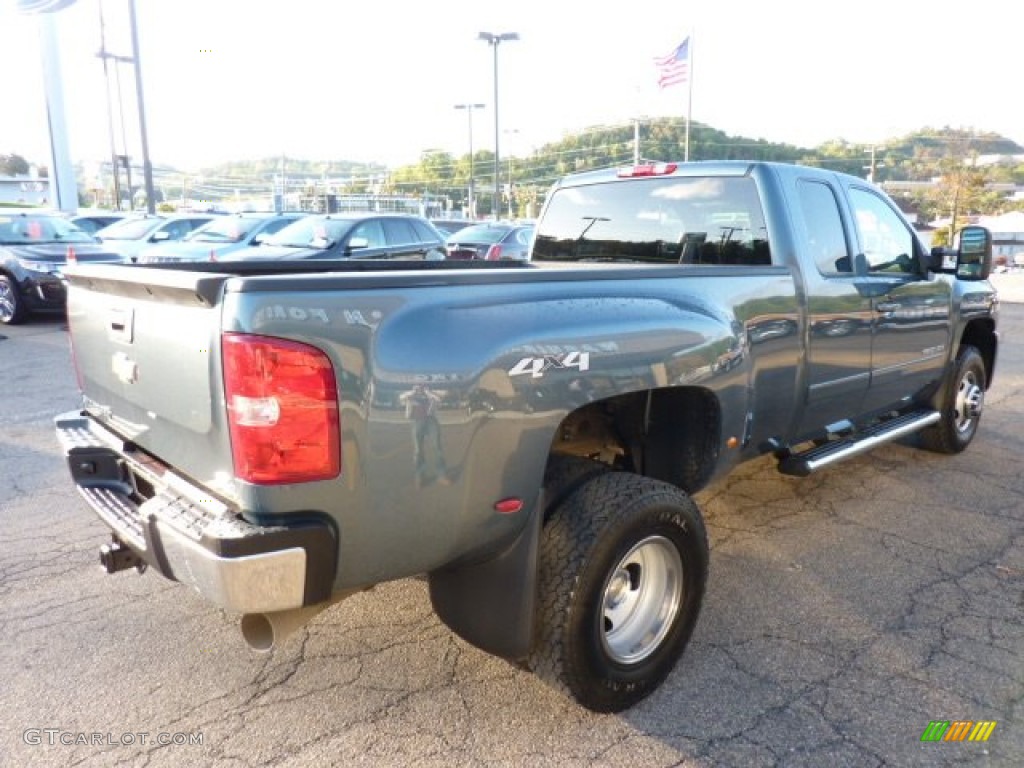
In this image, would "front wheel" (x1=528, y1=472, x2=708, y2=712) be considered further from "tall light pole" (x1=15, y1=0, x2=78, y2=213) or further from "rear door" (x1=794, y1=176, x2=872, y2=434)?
"tall light pole" (x1=15, y1=0, x2=78, y2=213)

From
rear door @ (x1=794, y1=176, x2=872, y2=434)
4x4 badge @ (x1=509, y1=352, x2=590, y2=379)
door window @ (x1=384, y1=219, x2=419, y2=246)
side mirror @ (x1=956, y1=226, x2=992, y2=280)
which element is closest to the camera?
4x4 badge @ (x1=509, y1=352, x2=590, y2=379)

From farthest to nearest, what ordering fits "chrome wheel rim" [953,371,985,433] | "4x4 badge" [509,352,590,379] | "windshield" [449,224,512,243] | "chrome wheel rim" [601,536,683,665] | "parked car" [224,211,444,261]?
"windshield" [449,224,512,243] < "parked car" [224,211,444,261] < "chrome wheel rim" [953,371,985,433] < "chrome wheel rim" [601,536,683,665] < "4x4 badge" [509,352,590,379]

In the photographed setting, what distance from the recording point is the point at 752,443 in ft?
11.7

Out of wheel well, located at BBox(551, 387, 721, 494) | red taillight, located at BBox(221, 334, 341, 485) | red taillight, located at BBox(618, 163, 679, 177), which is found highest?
red taillight, located at BBox(618, 163, 679, 177)

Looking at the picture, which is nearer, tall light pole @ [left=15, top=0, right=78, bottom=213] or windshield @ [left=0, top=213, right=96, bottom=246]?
windshield @ [left=0, top=213, right=96, bottom=246]

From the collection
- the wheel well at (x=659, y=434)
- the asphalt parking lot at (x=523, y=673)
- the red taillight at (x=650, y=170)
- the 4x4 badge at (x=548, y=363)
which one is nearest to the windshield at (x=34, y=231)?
the asphalt parking lot at (x=523, y=673)

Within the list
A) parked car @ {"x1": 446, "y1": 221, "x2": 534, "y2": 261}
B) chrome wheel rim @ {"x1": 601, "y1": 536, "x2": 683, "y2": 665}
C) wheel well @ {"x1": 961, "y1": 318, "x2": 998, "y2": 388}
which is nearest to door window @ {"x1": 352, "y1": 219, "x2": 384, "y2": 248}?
parked car @ {"x1": 446, "y1": 221, "x2": 534, "y2": 261}

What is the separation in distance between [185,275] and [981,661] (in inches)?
125

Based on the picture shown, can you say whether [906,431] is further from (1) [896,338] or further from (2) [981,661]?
(2) [981,661]

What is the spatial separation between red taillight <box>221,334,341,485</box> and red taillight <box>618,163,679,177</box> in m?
2.80

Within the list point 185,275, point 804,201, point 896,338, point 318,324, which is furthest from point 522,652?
point 896,338

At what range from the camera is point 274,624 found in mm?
2180

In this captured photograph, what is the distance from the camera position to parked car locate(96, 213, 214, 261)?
1548 centimetres

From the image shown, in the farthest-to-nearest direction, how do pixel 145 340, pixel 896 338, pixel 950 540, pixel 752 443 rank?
pixel 896 338 < pixel 950 540 < pixel 752 443 < pixel 145 340
